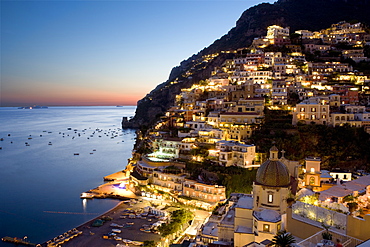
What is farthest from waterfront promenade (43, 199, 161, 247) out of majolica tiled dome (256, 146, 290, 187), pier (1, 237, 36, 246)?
majolica tiled dome (256, 146, 290, 187)

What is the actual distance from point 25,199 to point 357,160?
45.1 metres

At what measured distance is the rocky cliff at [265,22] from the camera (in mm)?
106500

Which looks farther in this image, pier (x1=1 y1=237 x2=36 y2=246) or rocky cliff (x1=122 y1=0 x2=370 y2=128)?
rocky cliff (x1=122 y1=0 x2=370 y2=128)

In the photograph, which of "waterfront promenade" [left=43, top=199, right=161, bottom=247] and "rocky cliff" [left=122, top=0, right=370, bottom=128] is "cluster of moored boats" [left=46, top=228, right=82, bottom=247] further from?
"rocky cliff" [left=122, top=0, right=370, bottom=128]

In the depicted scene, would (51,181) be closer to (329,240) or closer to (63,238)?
(63,238)

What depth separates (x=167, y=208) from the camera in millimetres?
36875

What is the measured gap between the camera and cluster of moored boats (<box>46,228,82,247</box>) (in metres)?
29.0

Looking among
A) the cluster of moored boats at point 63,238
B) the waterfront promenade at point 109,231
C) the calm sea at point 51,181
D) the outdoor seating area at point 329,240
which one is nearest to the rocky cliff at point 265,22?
the calm sea at point 51,181

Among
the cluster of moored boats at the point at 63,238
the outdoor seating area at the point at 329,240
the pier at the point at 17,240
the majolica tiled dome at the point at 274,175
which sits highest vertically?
the majolica tiled dome at the point at 274,175

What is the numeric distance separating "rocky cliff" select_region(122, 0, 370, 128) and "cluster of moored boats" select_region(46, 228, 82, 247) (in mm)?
69506

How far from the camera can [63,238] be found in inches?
1182

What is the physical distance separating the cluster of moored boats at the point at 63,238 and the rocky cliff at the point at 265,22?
228 feet

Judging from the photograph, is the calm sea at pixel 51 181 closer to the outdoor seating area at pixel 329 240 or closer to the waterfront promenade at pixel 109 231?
the waterfront promenade at pixel 109 231

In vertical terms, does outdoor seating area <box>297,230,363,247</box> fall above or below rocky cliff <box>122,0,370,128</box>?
below
